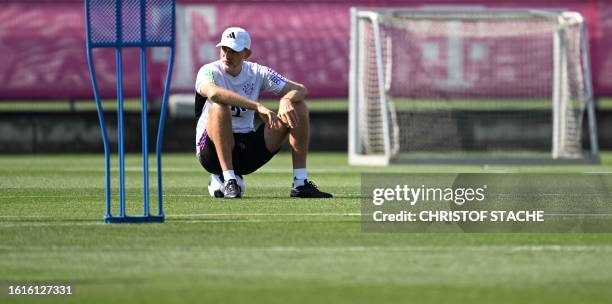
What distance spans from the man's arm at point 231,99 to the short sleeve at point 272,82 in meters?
0.62

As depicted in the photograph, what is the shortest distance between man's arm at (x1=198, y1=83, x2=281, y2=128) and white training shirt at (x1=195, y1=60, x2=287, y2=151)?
34 cm

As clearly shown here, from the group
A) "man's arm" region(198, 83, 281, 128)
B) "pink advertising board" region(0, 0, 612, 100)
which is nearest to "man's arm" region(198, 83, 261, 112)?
"man's arm" region(198, 83, 281, 128)

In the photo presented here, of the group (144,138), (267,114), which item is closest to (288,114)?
(267,114)

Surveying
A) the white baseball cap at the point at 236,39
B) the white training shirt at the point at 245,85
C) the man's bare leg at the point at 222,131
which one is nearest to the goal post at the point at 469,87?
the white training shirt at the point at 245,85

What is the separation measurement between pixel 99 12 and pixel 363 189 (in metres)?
4.14

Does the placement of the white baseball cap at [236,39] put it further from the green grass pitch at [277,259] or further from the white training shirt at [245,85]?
the green grass pitch at [277,259]

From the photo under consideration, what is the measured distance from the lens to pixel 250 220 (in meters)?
8.48

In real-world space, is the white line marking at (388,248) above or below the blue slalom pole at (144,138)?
below

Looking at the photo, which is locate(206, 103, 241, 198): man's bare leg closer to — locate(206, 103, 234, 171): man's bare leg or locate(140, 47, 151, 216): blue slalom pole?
locate(206, 103, 234, 171): man's bare leg

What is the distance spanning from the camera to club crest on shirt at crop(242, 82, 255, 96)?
10.5 meters

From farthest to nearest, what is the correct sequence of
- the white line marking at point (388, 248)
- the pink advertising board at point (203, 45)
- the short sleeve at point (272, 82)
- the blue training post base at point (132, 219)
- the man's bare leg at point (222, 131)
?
the pink advertising board at point (203, 45) < the short sleeve at point (272, 82) < the man's bare leg at point (222, 131) < the blue training post base at point (132, 219) < the white line marking at point (388, 248)

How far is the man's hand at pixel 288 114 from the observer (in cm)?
964

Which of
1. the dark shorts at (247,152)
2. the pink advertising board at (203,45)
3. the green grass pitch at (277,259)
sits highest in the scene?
the pink advertising board at (203,45)

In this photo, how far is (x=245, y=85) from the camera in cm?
1049
